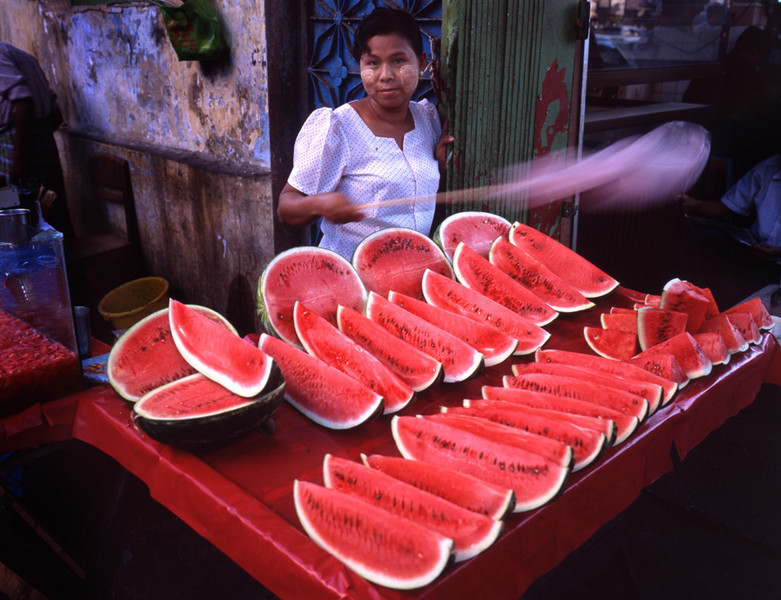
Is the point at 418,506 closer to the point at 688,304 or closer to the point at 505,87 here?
the point at 688,304

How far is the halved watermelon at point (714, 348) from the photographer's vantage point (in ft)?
6.59

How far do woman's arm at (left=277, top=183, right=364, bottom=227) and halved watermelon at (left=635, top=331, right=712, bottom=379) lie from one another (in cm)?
121

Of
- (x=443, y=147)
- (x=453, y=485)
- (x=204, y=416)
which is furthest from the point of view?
(x=443, y=147)

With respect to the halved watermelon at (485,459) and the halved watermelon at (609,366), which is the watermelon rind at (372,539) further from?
the halved watermelon at (609,366)

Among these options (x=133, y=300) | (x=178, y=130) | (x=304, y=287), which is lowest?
(x=133, y=300)

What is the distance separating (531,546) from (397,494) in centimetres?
35

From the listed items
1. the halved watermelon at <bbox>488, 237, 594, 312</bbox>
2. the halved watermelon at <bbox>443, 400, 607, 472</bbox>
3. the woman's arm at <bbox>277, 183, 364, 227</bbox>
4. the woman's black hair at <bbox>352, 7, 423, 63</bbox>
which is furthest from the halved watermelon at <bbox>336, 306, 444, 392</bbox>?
the woman's black hair at <bbox>352, 7, 423, 63</bbox>

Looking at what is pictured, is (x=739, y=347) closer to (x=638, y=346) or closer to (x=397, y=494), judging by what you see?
(x=638, y=346)

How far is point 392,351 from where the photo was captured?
1823mm

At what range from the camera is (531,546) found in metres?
1.32

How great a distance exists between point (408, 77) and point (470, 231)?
77 cm

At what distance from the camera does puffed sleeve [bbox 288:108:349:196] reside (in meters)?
2.70

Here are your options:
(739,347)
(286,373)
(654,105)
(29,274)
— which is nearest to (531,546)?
(286,373)

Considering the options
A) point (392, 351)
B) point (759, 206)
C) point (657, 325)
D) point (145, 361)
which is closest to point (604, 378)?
point (657, 325)
